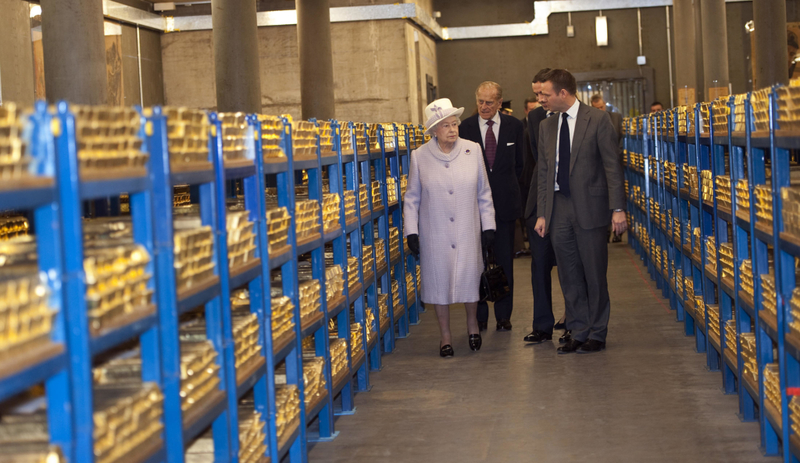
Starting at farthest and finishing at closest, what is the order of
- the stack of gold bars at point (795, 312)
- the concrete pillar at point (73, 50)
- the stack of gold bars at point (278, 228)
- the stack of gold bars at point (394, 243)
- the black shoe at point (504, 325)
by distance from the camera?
the concrete pillar at point (73, 50)
the black shoe at point (504, 325)
the stack of gold bars at point (394, 243)
the stack of gold bars at point (278, 228)
the stack of gold bars at point (795, 312)

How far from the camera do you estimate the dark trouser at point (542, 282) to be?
260 inches

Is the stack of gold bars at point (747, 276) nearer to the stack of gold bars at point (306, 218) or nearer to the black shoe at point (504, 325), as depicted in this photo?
the stack of gold bars at point (306, 218)

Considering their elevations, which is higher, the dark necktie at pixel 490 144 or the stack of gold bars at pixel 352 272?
the dark necktie at pixel 490 144

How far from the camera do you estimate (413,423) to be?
484cm

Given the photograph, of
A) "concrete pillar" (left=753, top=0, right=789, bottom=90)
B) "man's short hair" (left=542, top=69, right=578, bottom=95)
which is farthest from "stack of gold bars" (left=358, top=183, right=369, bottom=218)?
"concrete pillar" (left=753, top=0, right=789, bottom=90)

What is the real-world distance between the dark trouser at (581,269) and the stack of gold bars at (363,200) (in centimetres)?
133

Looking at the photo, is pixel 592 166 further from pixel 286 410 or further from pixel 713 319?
pixel 286 410

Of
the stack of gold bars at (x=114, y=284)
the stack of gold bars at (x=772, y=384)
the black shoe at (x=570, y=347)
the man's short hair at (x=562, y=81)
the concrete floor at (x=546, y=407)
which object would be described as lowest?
the concrete floor at (x=546, y=407)

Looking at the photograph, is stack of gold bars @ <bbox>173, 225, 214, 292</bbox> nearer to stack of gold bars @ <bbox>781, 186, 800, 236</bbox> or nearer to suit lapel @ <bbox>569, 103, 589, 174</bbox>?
stack of gold bars @ <bbox>781, 186, 800, 236</bbox>

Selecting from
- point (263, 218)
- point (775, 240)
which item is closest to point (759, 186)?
point (775, 240)

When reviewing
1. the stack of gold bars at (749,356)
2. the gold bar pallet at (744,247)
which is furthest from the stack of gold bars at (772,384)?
the stack of gold bars at (749,356)

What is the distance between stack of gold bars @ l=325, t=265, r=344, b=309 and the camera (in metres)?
4.76

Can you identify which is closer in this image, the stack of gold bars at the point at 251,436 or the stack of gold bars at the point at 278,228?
the stack of gold bars at the point at 251,436

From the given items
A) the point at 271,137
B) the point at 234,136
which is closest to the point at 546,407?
the point at 271,137
